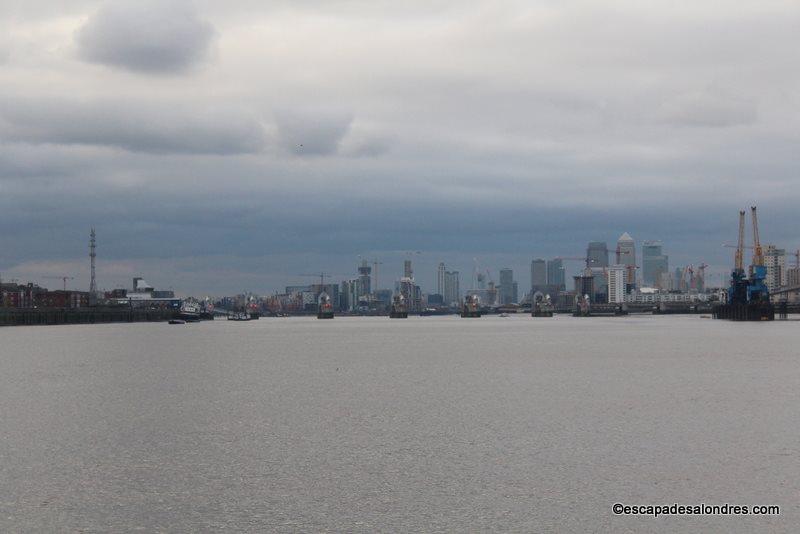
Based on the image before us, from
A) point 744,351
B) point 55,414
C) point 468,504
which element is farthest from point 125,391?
point 744,351

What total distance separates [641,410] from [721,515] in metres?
22.7

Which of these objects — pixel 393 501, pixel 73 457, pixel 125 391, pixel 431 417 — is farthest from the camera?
pixel 125 391

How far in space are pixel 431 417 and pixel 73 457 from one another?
1635 cm

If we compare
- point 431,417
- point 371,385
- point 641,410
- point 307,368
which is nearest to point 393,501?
point 431,417

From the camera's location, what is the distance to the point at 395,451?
35.3 metres

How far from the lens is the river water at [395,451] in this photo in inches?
1003

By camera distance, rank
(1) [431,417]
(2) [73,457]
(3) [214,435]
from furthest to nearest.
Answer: (1) [431,417], (3) [214,435], (2) [73,457]

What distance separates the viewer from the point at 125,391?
59.4 metres

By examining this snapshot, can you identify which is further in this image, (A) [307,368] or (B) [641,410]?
(A) [307,368]

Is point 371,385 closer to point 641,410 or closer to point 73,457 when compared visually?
point 641,410

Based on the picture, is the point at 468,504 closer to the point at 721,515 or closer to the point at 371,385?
the point at 721,515

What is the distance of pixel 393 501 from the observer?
27.0 m

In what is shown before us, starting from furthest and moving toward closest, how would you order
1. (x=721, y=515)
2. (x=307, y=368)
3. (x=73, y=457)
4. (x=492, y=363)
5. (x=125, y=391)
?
1. (x=492, y=363)
2. (x=307, y=368)
3. (x=125, y=391)
4. (x=73, y=457)
5. (x=721, y=515)

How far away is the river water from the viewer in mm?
25469
